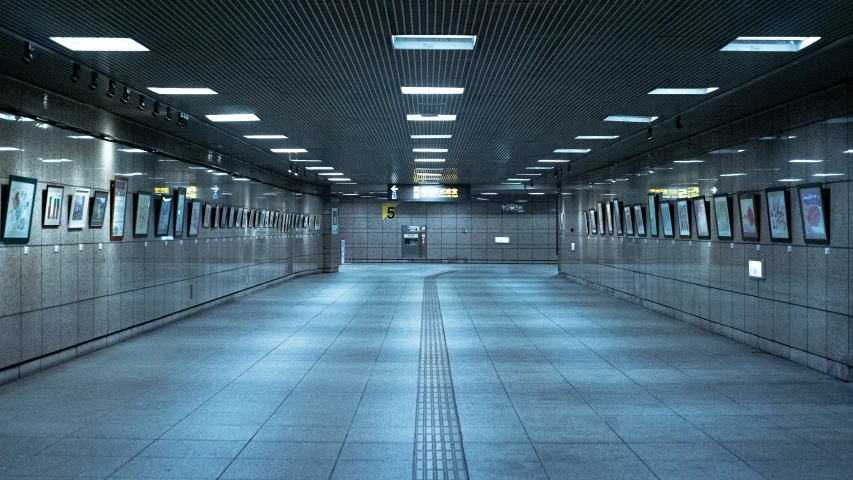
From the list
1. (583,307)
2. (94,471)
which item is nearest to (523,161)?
(583,307)

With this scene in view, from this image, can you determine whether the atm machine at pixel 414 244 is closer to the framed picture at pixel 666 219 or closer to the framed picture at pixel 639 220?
the framed picture at pixel 639 220

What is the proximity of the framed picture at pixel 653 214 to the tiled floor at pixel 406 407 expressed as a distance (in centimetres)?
381

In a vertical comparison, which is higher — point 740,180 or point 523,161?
point 523,161

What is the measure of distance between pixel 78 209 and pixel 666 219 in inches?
479

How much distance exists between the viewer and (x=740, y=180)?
12133mm

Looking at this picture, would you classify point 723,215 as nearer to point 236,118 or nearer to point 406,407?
point 406,407

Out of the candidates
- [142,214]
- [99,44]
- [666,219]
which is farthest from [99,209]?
[666,219]

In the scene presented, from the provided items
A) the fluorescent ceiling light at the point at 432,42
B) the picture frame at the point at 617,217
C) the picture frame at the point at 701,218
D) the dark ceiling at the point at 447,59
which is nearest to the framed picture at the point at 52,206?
the dark ceiling at the point at 447,59

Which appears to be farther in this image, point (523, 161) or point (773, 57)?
point (523, 161)

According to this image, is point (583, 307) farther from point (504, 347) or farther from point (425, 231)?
point (425, 231)

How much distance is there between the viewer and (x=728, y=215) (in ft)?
40.9

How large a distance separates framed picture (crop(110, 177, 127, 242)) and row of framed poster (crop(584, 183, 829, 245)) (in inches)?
428

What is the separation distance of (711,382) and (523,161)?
12.2 metres

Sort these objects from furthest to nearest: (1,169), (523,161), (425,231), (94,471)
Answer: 1. (425,231)
2. (523,161)
3. (1,169)
4. (94,471)
